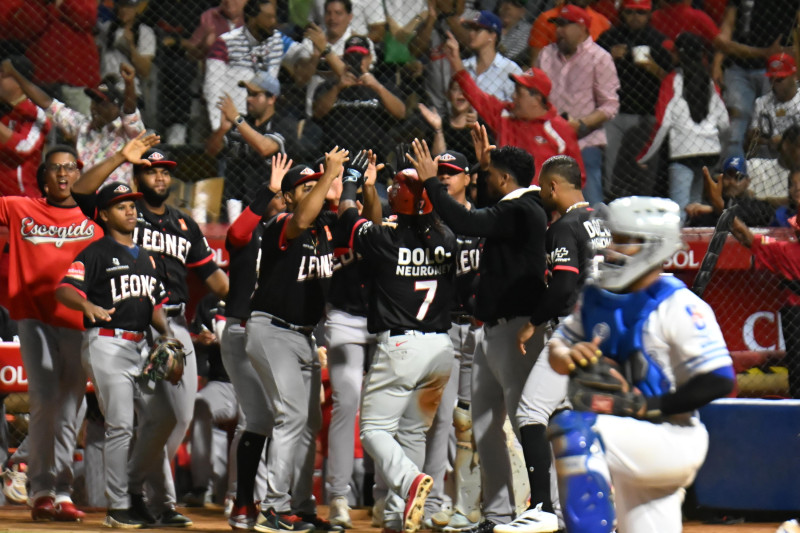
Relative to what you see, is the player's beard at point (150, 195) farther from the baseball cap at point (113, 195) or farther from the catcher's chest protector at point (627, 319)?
the catcher's chest protector at point (627, 319)

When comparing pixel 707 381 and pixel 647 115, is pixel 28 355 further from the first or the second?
pixel 647 115

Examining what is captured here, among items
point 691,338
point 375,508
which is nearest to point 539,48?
point 375,508

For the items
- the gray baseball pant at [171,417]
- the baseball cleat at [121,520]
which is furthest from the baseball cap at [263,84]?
the baseball cleat at [121,520]

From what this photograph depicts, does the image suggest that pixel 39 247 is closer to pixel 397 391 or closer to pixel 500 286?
pixel 397 391

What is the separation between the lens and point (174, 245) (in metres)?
6.85

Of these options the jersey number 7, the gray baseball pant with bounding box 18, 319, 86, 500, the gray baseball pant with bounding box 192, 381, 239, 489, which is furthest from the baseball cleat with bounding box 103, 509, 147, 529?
the jersey number 7

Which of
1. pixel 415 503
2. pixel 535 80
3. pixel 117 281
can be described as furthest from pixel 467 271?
pixel 535 80

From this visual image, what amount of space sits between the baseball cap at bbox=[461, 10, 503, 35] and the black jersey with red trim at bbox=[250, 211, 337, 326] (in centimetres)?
339

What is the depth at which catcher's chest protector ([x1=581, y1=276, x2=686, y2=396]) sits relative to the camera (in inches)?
154

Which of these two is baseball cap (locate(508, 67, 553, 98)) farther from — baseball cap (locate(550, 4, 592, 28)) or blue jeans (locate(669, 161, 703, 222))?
blue jeans (locate(669, 161, 703, 222))

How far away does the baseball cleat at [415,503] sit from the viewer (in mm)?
5508

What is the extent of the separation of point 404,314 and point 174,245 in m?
1.62

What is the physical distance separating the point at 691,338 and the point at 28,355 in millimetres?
4238

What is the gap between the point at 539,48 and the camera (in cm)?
932
